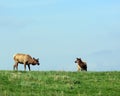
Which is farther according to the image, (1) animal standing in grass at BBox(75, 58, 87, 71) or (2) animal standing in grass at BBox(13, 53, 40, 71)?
(1) animal standing in grass at BBox(75, 58, 87, 71)

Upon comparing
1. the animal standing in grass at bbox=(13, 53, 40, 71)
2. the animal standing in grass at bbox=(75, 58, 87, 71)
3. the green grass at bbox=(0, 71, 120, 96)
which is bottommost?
the green grass at bbox=(0, 71, 120, 96)

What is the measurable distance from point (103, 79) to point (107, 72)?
4.75 m

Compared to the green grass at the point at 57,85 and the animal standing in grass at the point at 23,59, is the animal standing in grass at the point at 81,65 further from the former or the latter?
the green grass at the point at 57,85

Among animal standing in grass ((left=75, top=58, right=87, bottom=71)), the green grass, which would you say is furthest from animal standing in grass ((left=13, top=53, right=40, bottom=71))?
the green grass

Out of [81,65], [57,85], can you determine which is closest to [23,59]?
[81,65]

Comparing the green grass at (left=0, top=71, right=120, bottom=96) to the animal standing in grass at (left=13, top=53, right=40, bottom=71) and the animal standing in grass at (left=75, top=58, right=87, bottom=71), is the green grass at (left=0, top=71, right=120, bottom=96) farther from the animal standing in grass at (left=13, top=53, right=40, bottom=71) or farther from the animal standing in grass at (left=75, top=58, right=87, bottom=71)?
the animal standing in grass at (left=13, top=53, right=40, bottom=71)

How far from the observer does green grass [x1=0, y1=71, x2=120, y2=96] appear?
76.8ft

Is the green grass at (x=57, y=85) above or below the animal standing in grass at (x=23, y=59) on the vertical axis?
below

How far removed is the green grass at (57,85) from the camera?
2341 centimetres

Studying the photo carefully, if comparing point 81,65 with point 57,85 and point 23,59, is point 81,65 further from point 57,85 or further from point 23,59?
point 57,85

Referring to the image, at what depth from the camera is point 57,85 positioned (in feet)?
83.7

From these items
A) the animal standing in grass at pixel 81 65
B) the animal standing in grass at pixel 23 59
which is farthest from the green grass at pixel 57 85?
the animal standing in grass at pixel 23 59

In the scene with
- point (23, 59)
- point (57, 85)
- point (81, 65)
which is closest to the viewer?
→ point (57, 85)

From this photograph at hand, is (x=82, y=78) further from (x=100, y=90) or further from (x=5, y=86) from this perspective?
(x=5, y=86)
